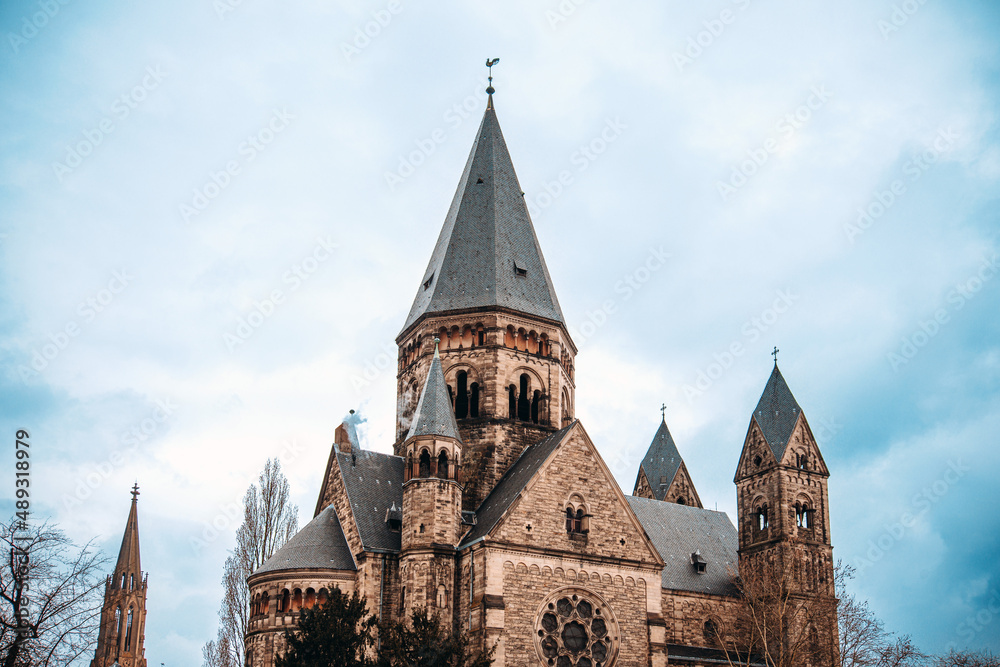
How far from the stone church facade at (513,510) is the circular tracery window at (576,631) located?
0.05m

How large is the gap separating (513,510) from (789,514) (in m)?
15.8

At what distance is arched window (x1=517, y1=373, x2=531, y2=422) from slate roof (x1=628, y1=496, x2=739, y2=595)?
6268 mm

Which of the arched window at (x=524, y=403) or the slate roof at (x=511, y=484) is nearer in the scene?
the slate roof at (x=511, y=484)

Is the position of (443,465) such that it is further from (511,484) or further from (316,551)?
(316,551)

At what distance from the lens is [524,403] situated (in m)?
41.2

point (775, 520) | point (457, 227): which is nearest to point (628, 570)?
point (775, 520)

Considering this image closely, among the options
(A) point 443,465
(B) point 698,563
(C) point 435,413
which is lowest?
(B) point 698,563

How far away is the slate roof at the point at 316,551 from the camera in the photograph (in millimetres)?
34562

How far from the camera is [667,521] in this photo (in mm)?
46438

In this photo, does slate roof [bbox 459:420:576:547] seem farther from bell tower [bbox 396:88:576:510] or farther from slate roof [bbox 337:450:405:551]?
slate roof [bbox 337:450:405:551]

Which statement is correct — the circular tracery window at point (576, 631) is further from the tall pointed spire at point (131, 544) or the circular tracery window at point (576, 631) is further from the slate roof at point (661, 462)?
the tall pointed spire at point (131, 544)

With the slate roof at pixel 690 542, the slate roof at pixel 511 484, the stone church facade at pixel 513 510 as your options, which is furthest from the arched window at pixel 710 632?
the slate roof at pixel 511 484

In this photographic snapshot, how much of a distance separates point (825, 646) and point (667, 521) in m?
8.84

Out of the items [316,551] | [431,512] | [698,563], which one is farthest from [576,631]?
[698,563]
